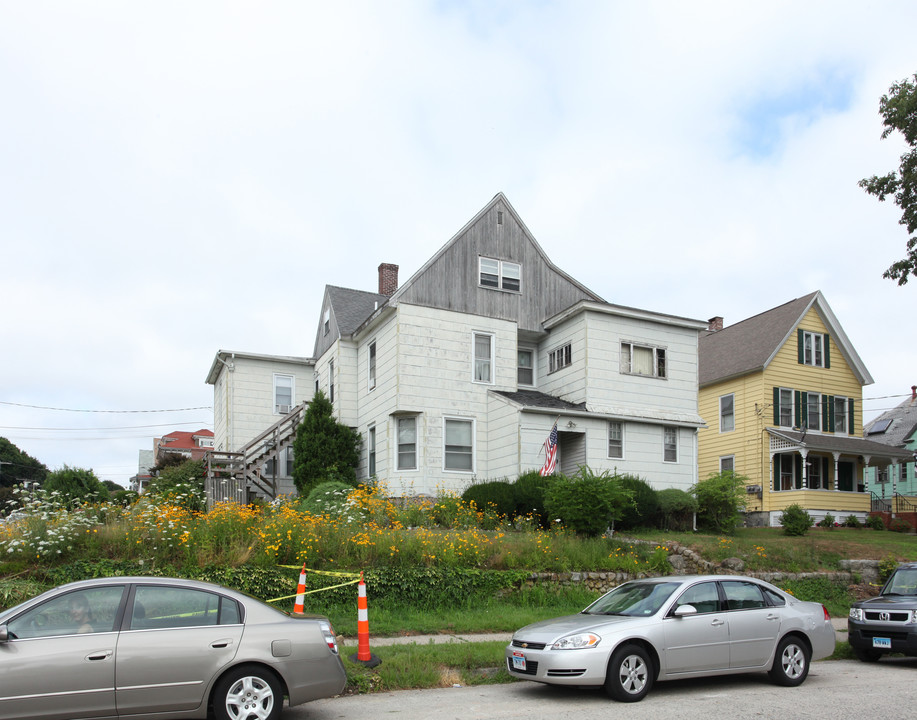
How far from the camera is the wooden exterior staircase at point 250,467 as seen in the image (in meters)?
27.0

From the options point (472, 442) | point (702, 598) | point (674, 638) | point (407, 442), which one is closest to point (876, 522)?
point (472, 442)

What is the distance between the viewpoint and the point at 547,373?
27.6 meters

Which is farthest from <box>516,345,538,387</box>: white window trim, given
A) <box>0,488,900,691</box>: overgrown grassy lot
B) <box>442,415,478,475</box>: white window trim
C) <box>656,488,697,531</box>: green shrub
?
<box>0,488,900,691</box>: overgrown grassy lot


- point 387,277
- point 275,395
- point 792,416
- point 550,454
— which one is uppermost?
point 387,277

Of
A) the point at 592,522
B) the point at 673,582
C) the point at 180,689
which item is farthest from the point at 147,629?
the point at 592,522

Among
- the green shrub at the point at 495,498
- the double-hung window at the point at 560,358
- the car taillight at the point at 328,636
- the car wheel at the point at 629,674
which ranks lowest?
the car wheel at the point at 629,674

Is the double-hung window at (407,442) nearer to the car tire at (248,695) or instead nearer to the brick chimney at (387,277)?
the brick chimney at (387,277)

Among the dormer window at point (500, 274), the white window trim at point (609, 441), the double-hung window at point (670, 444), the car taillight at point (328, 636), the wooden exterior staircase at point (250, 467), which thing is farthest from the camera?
the wooden exterior staircase at point (250, 467)

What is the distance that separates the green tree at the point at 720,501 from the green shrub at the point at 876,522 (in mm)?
9298

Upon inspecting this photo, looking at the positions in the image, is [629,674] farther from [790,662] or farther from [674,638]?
[790,662]

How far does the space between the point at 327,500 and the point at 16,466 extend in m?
79.6

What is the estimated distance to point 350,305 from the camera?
30406mm

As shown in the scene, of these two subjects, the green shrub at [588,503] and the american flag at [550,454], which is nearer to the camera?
the green shrub at [588,503]

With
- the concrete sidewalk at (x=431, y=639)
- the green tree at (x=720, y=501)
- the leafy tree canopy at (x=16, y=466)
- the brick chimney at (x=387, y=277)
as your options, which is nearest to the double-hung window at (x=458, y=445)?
the green tree at (x=720, y=501)
